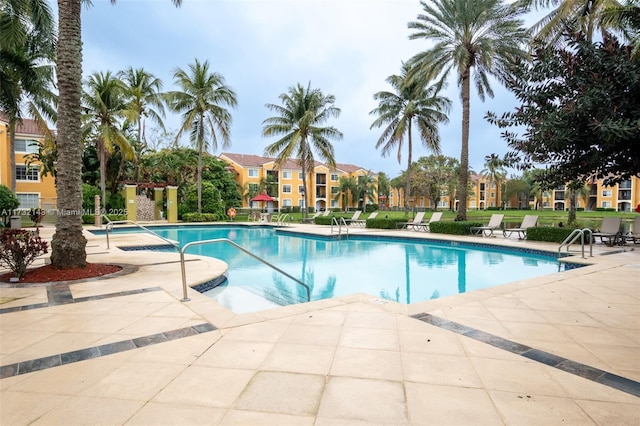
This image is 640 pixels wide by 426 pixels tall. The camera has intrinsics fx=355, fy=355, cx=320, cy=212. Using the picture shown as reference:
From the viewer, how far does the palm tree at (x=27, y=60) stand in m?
11.0

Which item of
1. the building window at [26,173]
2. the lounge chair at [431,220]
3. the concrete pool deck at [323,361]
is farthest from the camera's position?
the building window at [26,173]

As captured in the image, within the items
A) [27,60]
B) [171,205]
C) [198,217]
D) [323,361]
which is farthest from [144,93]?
[323,361]

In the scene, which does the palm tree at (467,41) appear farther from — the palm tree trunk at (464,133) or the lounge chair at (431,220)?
the lounge chair at (431,220)

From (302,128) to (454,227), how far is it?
1269 centimetres

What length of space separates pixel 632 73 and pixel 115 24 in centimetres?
1521

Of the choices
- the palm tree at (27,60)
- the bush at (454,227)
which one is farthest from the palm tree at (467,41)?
the palm tree at (27,60)

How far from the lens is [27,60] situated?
608 inches

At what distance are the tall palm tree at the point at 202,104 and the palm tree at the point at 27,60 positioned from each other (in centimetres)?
703

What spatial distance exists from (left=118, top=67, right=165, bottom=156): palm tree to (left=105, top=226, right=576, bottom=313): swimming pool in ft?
55.3

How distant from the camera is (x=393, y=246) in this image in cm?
1435

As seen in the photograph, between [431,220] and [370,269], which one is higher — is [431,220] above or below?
above

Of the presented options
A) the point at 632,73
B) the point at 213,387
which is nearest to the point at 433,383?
the point at 213,387

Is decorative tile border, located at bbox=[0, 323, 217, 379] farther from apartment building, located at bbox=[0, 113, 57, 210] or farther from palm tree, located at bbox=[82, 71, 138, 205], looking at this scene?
apartment building, located at bbox=[0, 113, 57, 210]

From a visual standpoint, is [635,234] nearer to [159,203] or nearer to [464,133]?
[464,133]
